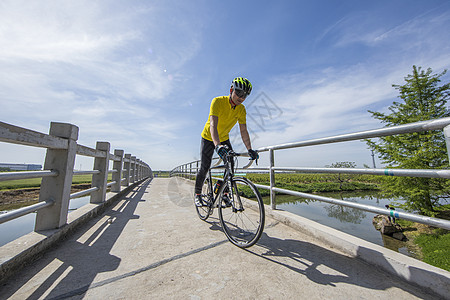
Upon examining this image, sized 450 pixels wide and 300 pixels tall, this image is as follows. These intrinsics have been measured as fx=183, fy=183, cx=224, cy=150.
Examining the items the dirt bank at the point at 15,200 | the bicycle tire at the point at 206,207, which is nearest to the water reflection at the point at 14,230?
the bicycle tire at the point at 206,207

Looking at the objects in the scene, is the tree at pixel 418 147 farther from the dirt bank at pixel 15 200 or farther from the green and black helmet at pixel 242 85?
the dirt bank at pixel 15 200

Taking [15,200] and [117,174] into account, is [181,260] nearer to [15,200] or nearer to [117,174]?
[117,174]

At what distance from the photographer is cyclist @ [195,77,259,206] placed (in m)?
2.26

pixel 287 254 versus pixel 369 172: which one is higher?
pixel 369 172

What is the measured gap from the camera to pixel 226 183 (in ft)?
7.44

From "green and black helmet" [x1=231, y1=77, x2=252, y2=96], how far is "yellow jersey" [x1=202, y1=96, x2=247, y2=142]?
0.20 m

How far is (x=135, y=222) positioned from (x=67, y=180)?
1.07 metres

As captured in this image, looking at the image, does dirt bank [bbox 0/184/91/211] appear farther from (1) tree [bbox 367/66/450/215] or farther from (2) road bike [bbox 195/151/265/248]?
(1) tree [bbox 367/66/450/215]

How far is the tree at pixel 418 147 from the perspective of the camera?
26.0 feet

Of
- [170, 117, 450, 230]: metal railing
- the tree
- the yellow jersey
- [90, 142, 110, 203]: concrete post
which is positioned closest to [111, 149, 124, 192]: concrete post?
[90, 142, 110, 203]: concrete post

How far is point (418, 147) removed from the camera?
8.53 m

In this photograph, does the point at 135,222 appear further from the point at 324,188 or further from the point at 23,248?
the point at 324,188

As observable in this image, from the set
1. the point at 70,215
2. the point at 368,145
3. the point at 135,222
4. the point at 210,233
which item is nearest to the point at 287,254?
the point at 210,233

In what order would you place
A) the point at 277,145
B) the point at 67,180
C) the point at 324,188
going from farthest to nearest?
the point at 324,188 < the point at 277,145 < the point at 67,180
